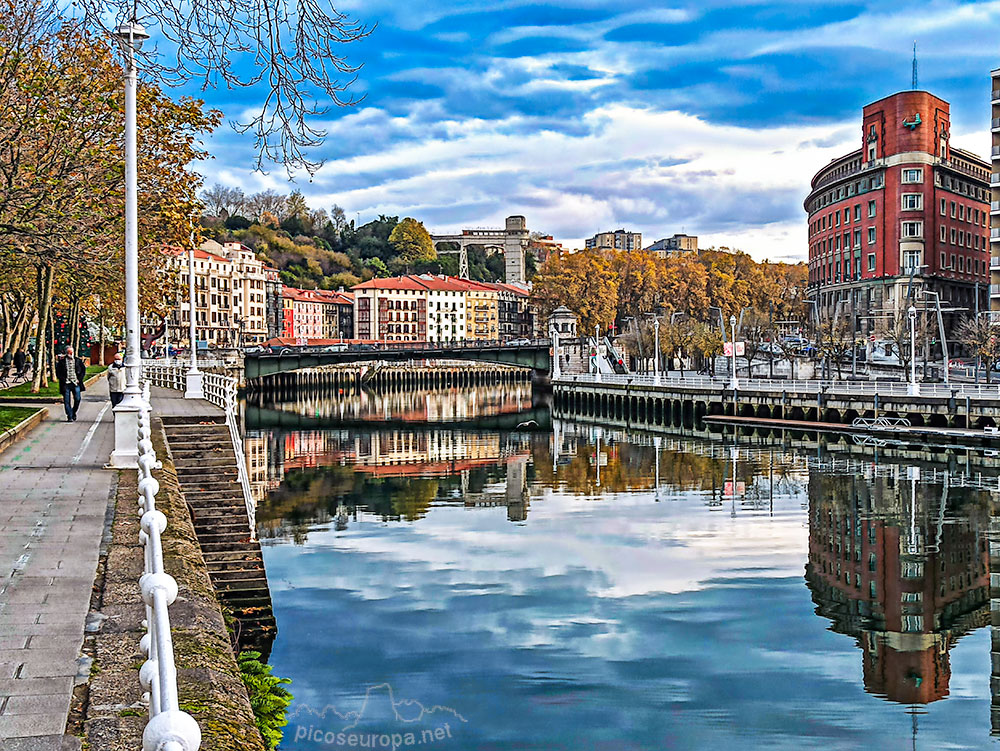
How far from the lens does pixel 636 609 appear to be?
61.5ft

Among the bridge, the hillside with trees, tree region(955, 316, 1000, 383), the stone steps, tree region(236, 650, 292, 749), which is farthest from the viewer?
the hillside with trees

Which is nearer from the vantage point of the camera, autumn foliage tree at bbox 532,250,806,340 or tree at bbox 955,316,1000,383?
tree at bbox 955,316,1000,383

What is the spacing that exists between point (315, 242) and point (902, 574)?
17080 centimetres

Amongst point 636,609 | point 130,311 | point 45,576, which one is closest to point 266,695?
point 45,576

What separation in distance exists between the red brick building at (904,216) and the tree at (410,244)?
107 metres

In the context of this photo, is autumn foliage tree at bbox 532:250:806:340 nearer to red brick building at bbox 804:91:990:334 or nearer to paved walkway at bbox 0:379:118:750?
red brick building at bbox 804:91:990:334

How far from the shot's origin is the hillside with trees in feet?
562

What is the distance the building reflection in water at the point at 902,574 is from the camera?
52.8ft

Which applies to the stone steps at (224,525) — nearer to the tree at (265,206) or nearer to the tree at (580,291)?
the tree at (580,291)

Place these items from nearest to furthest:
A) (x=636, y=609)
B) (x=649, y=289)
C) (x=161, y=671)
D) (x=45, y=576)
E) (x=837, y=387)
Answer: (x=161, y=671) < (x=45, y=576) < (x=636, y=609) < (x=837, y=387) < (x=649, y=289)

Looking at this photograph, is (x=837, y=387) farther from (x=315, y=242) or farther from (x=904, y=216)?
(x=315, y=242)

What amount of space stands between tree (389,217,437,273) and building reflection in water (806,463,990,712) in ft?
530

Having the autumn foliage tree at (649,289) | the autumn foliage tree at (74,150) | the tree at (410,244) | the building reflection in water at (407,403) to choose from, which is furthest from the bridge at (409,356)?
the tree at (410,244)

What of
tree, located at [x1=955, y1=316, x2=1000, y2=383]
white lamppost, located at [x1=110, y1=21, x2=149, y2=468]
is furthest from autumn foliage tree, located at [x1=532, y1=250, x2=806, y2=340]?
white lamppost, located at [x1=110, y1=21, x2=149, y2=468]
